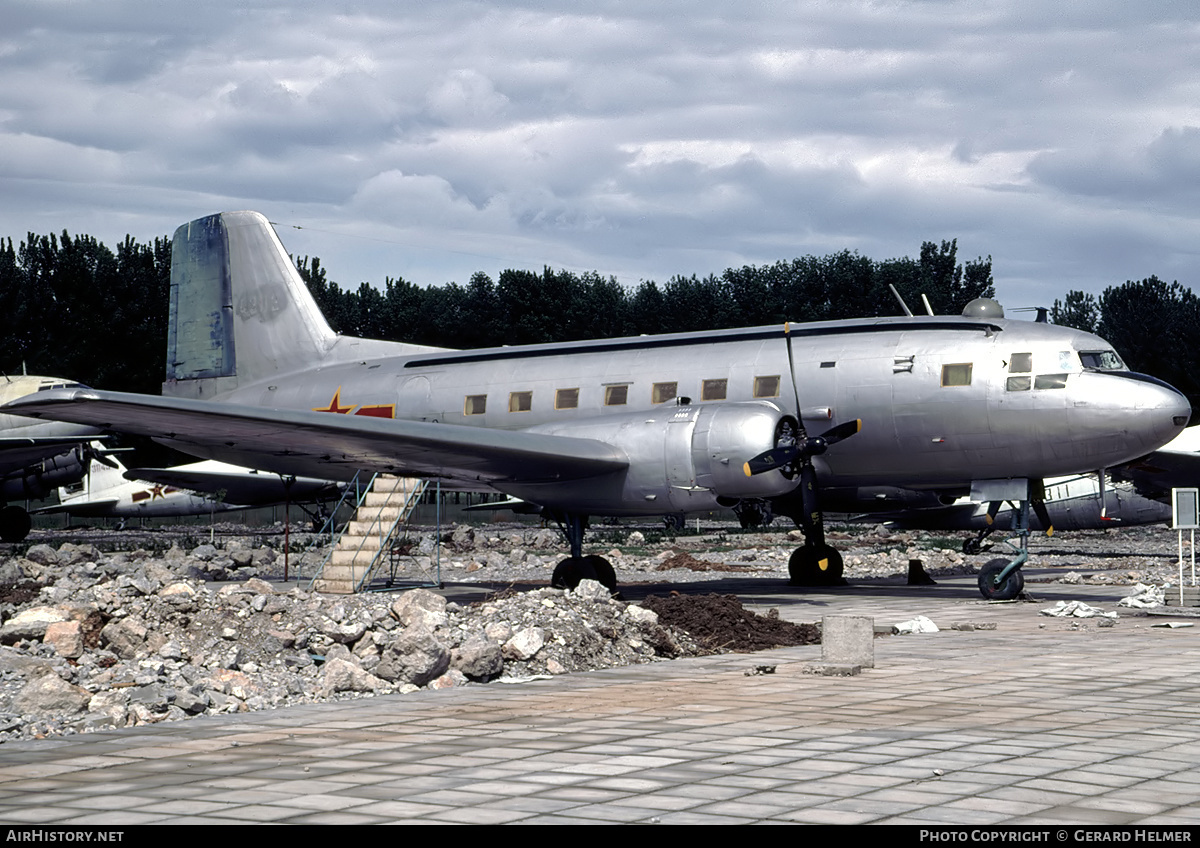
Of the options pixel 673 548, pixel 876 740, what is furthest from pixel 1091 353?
pixel 673 548

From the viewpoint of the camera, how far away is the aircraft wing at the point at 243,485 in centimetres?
4359

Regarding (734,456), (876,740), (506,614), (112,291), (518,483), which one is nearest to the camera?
(876,740)

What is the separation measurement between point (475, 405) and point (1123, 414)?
11447 mm

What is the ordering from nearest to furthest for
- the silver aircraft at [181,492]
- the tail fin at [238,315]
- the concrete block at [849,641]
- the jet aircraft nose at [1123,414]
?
the concrete block at [849,641], the jet aircraft nose at [1123,414], the tail fin at [238,315], the silver aircraft at [181,492]

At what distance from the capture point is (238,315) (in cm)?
2811

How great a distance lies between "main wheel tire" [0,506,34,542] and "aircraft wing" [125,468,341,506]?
12.6 feet

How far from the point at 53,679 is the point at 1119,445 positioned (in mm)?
15572

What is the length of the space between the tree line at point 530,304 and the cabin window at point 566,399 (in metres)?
52.0

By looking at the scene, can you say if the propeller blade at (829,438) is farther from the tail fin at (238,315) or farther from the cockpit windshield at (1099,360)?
the tail fin at (238,315)

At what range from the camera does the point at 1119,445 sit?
1969 cm

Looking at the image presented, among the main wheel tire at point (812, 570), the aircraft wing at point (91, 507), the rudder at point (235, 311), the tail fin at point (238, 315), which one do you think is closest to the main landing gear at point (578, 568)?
the main wheel tire at point (812, 570)

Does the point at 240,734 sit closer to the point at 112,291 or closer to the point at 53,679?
the point at 53,679

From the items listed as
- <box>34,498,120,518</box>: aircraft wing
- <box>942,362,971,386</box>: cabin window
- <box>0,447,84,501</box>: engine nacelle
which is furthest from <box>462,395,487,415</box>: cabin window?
<box>34,498,120,518</box>: aircraft wing

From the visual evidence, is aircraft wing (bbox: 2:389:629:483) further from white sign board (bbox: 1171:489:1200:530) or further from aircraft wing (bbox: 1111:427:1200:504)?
aircraft wing (bbox: 1111:427:1200:504)
